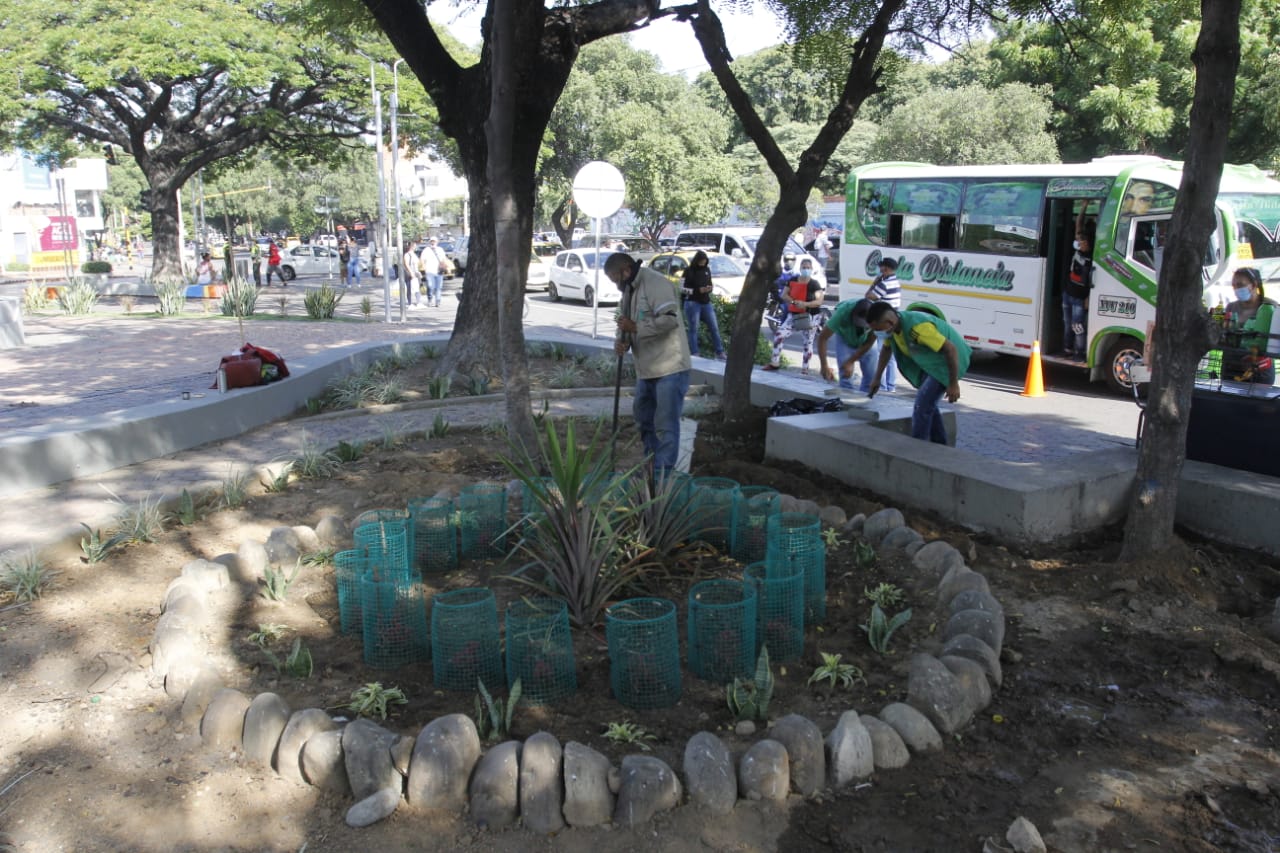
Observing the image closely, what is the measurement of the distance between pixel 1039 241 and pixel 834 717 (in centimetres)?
1166

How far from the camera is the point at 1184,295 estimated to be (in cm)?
526

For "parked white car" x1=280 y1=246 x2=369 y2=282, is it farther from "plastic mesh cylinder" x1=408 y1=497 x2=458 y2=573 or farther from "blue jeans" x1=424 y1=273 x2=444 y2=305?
"plastic mesh cylinder" x1=408 y1=497 x2=458 y2=573

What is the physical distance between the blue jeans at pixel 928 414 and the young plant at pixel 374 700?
15.5ft

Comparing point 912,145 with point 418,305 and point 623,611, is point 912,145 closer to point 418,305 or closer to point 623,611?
point 418,305

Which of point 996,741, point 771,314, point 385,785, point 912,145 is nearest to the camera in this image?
point 385,785

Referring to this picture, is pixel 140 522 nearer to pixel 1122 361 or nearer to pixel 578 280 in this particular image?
pixel 1122 361

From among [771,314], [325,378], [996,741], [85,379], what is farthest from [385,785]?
[771,314]

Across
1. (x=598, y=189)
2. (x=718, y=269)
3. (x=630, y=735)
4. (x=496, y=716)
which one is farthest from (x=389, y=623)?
(x=718, y=269)

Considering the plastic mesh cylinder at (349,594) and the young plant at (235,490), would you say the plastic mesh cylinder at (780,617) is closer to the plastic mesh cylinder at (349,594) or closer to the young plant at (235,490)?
the plastic mesh cylinder at (349,594)

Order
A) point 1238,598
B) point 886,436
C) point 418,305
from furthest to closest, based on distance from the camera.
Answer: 1. point 418,305
2. point 886,436
3. point 1238,598

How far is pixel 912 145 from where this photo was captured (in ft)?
102

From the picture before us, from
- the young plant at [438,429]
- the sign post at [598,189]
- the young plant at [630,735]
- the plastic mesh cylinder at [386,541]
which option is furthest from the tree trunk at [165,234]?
the young plant at [630,735]

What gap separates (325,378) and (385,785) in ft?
26.7

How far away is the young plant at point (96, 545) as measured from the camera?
222 inches
